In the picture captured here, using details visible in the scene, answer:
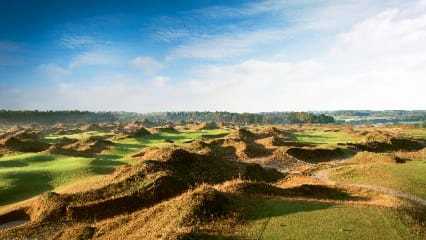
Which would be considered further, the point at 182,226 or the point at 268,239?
the point at 182,226

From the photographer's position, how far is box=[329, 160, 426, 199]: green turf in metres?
27.5

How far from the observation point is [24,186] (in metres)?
30.4

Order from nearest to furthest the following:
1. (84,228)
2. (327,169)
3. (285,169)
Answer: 1. (84,228)
2. (327,169)
3. (285,169)

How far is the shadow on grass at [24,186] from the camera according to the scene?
93.5ft

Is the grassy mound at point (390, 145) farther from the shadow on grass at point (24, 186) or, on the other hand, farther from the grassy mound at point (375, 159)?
the shadow on grass at point (24, 186)

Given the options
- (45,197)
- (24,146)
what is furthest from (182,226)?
(24,146)

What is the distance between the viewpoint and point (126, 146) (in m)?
61.0

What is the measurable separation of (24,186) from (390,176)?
103 feet

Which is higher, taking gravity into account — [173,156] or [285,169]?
[173,156]

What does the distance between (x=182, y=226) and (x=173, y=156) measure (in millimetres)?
17040

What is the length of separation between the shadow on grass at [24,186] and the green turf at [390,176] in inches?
1029

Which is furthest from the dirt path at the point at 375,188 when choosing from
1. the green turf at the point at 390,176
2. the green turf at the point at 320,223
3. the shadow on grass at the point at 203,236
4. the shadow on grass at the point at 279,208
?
the shadow on grass at the point at 203,236

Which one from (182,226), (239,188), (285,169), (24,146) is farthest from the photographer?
(24,146)

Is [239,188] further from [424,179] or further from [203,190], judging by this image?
[424,179]
